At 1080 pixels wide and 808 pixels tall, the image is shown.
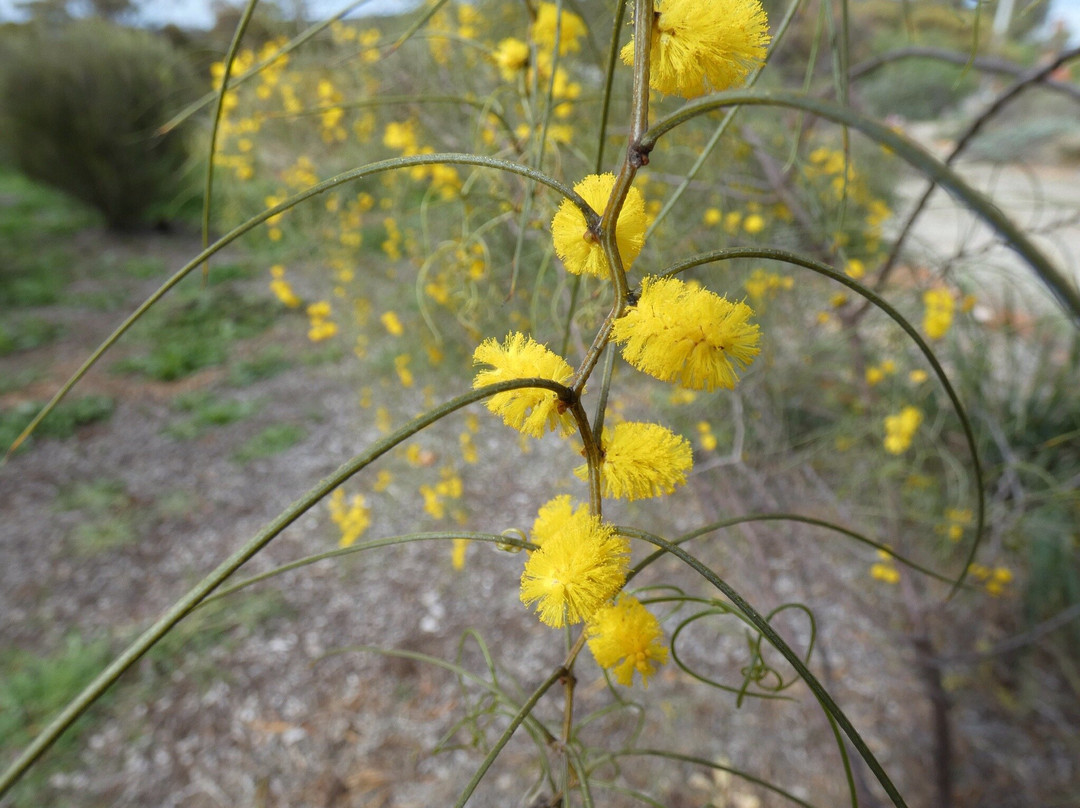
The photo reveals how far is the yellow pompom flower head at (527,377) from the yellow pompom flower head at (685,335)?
1.1 inches

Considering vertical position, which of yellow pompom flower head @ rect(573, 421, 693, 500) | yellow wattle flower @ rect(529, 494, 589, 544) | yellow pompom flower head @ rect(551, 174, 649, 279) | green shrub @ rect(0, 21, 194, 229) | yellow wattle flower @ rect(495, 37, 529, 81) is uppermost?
green shrub @ rect(0, 21, 194, 229)

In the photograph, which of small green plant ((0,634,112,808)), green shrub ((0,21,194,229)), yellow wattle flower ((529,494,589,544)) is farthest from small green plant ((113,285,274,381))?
yellow wattle flower ((529,494,589,544))

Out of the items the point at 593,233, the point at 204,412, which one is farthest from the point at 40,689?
the point at 593,233

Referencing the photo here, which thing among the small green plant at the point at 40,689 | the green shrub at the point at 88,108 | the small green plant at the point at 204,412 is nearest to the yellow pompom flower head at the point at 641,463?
the small green plant at the point at 40,689

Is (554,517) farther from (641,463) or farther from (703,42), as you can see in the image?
(703,42)

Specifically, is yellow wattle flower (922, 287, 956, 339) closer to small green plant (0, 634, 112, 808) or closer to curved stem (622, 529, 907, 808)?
curved stem (622, 529, 907, 808)

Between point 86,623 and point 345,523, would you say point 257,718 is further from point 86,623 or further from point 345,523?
point 86,623

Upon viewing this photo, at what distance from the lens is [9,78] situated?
128 inches

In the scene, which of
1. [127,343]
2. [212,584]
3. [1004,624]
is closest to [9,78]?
[127,343]

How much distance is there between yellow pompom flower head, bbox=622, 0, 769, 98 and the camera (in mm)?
197

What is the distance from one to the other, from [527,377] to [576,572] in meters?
0.06

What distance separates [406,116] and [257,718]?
1161 millimetres

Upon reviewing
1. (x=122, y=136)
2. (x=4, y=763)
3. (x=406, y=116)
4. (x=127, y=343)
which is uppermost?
(x=122, y=136)

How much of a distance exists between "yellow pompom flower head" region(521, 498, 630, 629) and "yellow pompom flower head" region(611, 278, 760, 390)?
0.06 meters
